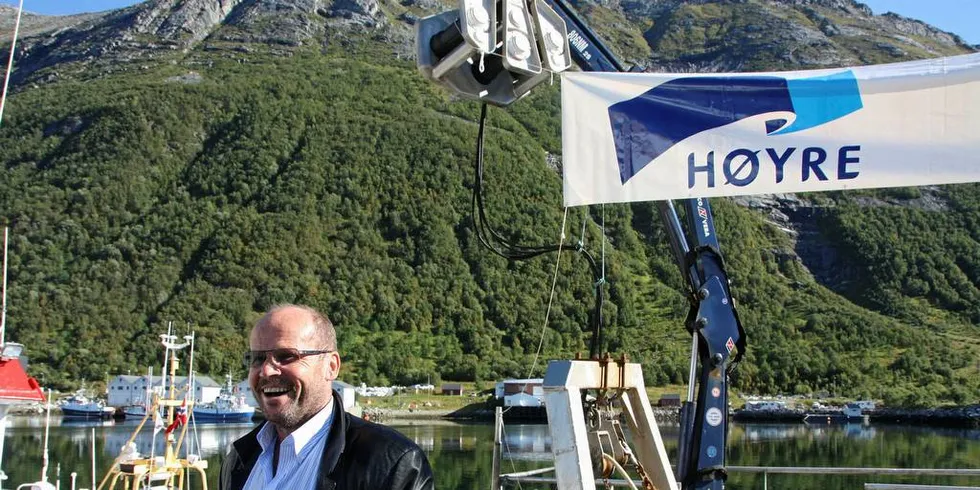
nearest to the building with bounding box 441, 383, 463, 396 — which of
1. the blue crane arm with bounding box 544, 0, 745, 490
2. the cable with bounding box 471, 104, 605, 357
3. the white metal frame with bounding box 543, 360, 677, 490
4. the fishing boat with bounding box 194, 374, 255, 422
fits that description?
the fishing boat with bounding box 194, 374, 255, 422

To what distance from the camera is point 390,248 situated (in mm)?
150375

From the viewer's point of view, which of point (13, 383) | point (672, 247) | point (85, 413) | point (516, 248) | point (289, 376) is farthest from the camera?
point (85, 413)

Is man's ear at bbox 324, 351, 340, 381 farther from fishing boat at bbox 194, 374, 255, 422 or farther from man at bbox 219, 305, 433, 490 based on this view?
fishing boat at bbox 194, 374, 255, 422

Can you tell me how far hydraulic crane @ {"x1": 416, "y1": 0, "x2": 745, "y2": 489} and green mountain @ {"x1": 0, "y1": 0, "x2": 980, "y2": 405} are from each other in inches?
4200

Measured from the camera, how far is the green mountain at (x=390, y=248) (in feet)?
405

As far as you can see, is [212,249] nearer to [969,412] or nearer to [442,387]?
[442,387]

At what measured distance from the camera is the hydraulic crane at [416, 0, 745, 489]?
19.2 ft

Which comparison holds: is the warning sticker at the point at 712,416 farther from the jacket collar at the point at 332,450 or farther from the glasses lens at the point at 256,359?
the glasses lens at the point at 256,359

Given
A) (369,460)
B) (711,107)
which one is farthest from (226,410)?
(369,460)

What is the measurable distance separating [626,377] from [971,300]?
158801 mm

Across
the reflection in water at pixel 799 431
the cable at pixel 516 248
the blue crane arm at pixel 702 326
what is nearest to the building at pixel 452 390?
the reflection in water at pixel 799 431

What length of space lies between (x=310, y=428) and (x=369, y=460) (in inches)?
10.2

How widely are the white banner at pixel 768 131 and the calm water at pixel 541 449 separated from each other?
1337 inches

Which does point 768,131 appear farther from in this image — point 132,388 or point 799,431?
point 132,388
